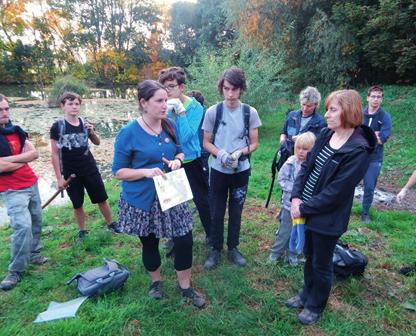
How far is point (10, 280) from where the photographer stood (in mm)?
3244

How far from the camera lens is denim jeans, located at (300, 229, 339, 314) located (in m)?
2.40

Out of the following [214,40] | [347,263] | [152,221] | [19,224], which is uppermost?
[214,40]

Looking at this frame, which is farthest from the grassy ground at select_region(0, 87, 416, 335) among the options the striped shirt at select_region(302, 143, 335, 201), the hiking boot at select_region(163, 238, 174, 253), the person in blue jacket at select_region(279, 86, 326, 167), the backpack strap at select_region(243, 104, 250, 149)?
the backpack strap at select_region(243, 104, 250, 149)

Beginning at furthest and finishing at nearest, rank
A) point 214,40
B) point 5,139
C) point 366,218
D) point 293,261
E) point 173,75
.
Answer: point 214,40
point 366,218
point 293,261
point 5,139
point 173,75

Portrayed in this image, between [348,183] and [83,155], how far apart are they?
3.11 m

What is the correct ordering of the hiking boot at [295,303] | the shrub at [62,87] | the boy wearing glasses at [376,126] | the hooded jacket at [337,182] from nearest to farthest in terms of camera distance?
the hooded jacket at [337,182]
the hiking boot at [295,303]
the boy wearing glasses at [376,126]
the shrub at [62,87]

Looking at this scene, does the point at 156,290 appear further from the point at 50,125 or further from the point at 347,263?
the point at 50,125

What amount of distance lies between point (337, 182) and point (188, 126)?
5.24ft

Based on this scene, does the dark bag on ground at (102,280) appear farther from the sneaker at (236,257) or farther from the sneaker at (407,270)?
the sneaker at (407,270)

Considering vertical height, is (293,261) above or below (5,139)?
below

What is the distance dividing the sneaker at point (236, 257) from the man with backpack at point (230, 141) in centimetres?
26

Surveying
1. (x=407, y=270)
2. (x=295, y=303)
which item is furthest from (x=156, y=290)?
(x=407, y=270)

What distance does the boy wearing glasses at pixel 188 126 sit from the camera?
314 cm

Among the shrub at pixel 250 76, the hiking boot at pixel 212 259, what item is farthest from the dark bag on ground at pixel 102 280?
the shrub at pixel 250 76
